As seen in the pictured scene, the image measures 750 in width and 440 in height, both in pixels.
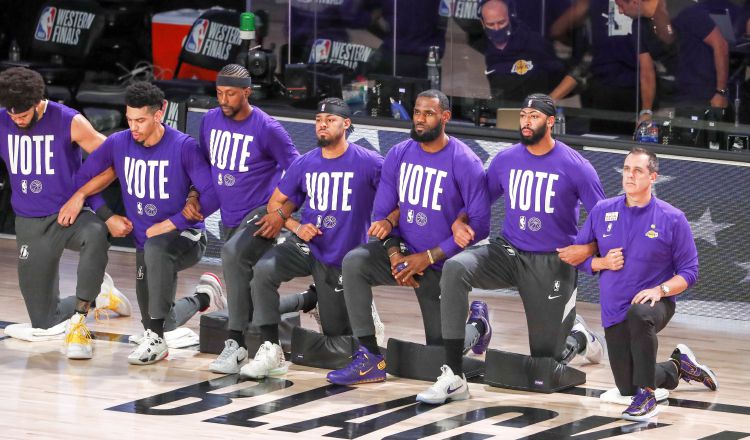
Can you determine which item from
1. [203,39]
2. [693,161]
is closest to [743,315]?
[693,161]

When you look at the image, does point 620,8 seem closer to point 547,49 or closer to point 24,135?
point 547,49

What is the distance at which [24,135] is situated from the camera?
859 cm

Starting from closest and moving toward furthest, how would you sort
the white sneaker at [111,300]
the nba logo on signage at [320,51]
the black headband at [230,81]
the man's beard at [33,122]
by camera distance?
the black headband at [230,81] < the man's beard at [33,122] < the white sneaker at [111,300] < the nba logo on signage at [320,51]

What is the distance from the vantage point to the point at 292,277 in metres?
8.15

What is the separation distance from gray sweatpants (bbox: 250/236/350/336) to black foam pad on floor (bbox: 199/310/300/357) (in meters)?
0.17

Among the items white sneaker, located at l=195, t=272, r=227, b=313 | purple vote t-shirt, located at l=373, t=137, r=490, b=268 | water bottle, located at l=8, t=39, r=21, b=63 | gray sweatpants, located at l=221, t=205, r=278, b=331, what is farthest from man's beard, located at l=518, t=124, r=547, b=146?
water bottle, located at l=8, t=39, r=21, b=63

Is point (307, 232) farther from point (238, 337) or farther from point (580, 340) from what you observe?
point (580, 340)

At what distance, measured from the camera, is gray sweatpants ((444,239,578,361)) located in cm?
763

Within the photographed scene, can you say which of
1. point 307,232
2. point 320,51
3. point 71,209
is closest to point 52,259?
point 71,209

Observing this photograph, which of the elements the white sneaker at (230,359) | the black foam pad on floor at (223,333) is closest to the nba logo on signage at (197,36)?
the black foam pad on floor at (223,333)

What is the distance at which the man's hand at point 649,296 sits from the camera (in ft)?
23.6

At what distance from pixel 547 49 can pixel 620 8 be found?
0.54 meters

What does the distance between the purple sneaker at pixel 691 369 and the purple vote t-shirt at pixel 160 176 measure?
8.35 ft

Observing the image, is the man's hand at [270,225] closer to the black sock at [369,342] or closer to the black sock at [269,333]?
the black sock at [269,333]
